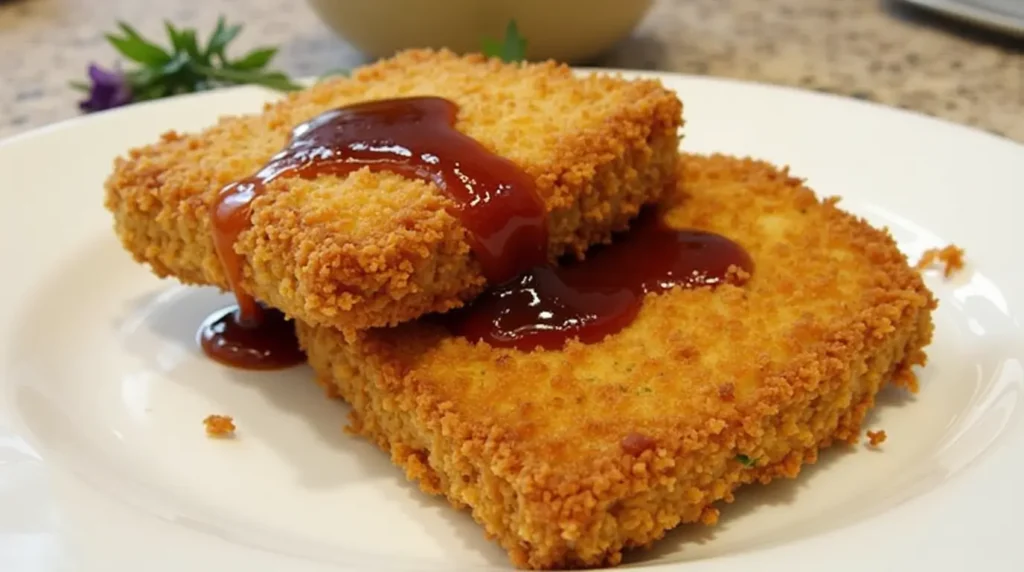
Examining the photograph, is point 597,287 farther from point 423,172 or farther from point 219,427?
point 219,427

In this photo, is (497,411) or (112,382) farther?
(112,382)

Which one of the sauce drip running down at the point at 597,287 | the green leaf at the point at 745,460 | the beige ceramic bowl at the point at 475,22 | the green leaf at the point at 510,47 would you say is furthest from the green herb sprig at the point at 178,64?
the green leaf at the point at 745,460

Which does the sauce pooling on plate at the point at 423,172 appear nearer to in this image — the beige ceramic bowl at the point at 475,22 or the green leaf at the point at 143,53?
the beige ceramic bowl at the point at 475,22

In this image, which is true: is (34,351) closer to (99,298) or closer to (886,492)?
(99,298)

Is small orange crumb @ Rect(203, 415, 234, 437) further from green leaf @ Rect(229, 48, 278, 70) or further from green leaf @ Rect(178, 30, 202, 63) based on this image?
green leaf @ Rect(178, 30, 202, 63)

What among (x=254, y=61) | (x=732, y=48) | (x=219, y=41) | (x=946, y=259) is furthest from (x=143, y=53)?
(x=946, y=259)

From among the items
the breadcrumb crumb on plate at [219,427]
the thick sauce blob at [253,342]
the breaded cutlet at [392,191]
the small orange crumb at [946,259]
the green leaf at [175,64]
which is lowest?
the thick sauce blob at [253,342]

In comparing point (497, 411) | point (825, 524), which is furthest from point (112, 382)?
point (825, 524)

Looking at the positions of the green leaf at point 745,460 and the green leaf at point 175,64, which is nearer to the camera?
the green leaf at point 745,460
